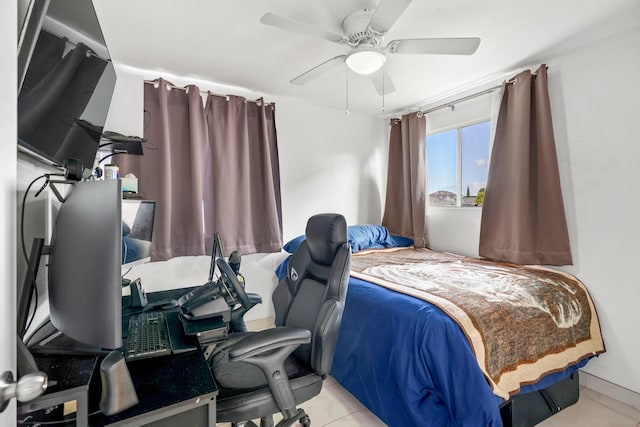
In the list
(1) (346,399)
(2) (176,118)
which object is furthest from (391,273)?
(2) (176,118)

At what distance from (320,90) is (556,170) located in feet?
7.30

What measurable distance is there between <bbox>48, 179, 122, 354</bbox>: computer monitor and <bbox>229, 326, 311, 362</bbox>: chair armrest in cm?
43

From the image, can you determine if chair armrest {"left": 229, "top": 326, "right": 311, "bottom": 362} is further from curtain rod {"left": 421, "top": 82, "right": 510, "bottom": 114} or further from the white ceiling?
curtain rod {"left": 421, "top": 82, "right": 510, "bottom": 114}

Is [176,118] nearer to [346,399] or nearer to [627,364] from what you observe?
[346,399]

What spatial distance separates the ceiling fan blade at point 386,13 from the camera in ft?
4.80

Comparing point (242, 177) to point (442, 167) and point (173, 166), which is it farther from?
point (442, 167)

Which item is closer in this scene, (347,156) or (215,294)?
(215,294)

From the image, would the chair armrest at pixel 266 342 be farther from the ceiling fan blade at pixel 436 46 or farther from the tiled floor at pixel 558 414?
the ceiling fan blade at pixel 436 46

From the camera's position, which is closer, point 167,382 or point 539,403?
point 167,382

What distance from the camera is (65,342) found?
0.94 metres

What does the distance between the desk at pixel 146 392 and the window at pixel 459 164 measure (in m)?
3.05

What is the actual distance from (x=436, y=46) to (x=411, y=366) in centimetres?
184

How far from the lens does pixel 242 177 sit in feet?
10.0

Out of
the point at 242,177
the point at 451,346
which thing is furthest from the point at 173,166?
the point at 451,346
